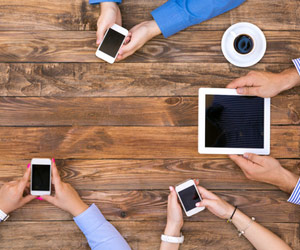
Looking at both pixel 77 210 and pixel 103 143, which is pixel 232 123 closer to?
pixel 103 143

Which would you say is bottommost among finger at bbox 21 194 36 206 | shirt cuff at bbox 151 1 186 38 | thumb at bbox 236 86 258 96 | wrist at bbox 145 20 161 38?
finger at bbox 21 194 36 206

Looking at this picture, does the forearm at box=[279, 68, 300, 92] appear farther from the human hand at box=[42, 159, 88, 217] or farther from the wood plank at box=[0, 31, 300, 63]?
the human hand at box=[42, 159, 88, 217]

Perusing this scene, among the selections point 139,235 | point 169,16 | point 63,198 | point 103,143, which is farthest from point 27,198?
point 169,16

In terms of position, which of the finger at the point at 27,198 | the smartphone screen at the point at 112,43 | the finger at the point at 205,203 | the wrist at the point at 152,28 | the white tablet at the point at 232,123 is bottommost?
the finger at the point at 27,198

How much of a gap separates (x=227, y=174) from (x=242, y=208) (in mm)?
174

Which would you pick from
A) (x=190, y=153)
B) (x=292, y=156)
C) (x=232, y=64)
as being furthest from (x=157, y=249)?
(x=232, y=64)

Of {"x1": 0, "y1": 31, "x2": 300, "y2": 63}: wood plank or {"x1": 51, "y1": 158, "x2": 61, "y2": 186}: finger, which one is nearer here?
{"x1": 51, "y1": 158, "x2": 61, "y2": 186}: finger

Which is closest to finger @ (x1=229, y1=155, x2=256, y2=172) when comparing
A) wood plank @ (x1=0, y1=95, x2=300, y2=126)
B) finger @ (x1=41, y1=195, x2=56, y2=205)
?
wood plank @ (x1=0, y1=95, x2=300, y2=126)

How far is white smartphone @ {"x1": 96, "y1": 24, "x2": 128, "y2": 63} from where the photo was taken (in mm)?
1271

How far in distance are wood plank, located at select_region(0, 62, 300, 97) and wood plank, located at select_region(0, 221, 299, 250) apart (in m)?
0.62

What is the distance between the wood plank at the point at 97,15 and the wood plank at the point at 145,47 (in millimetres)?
34

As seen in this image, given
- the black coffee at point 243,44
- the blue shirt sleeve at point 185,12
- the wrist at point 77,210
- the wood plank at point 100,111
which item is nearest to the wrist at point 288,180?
the wood plank at point 100,111

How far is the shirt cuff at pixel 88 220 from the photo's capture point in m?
1.26

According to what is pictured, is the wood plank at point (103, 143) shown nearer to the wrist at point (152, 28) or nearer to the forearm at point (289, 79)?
the forearm at point (289, 79)
